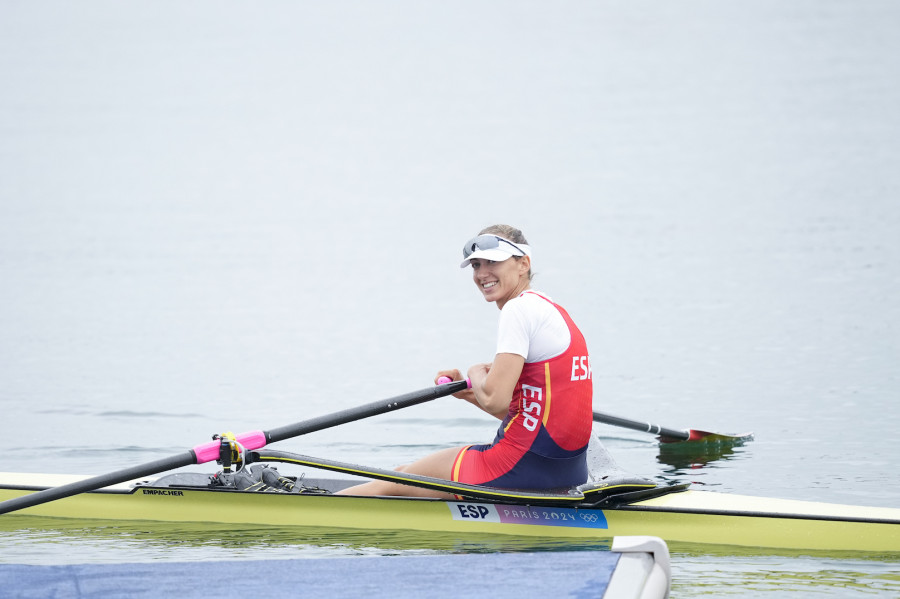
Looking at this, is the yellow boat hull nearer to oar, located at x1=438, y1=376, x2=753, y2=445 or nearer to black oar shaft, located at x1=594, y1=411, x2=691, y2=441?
black oar shaft, located at x1=594, y1=411, x2=691, y2=441

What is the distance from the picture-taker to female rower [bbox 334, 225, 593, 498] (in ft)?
19.4

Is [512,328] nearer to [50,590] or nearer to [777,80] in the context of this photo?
[50,590]

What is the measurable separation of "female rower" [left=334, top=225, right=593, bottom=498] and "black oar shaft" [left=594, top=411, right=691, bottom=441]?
157 cm

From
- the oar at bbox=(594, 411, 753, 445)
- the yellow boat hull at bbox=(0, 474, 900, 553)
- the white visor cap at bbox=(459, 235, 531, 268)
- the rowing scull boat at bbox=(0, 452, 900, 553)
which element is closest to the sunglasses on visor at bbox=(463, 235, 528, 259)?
the white visor cap at bbox=(459, 235, 531, 268)

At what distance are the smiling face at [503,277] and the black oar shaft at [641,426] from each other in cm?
180

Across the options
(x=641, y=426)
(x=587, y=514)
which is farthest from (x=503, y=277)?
(x=641, y=426)

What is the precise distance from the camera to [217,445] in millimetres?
6297

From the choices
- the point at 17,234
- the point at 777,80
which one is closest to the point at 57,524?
the point at 17,234

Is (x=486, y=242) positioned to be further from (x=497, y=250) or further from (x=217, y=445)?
(x=217, y=445)

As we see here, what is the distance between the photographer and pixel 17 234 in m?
24.5

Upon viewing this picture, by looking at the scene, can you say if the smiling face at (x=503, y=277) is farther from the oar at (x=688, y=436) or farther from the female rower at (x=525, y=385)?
the oar at (x=688, y=436)

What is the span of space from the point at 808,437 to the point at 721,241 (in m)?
12.3

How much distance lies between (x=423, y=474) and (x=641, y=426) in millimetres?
2574

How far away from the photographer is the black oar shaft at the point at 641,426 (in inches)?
313
